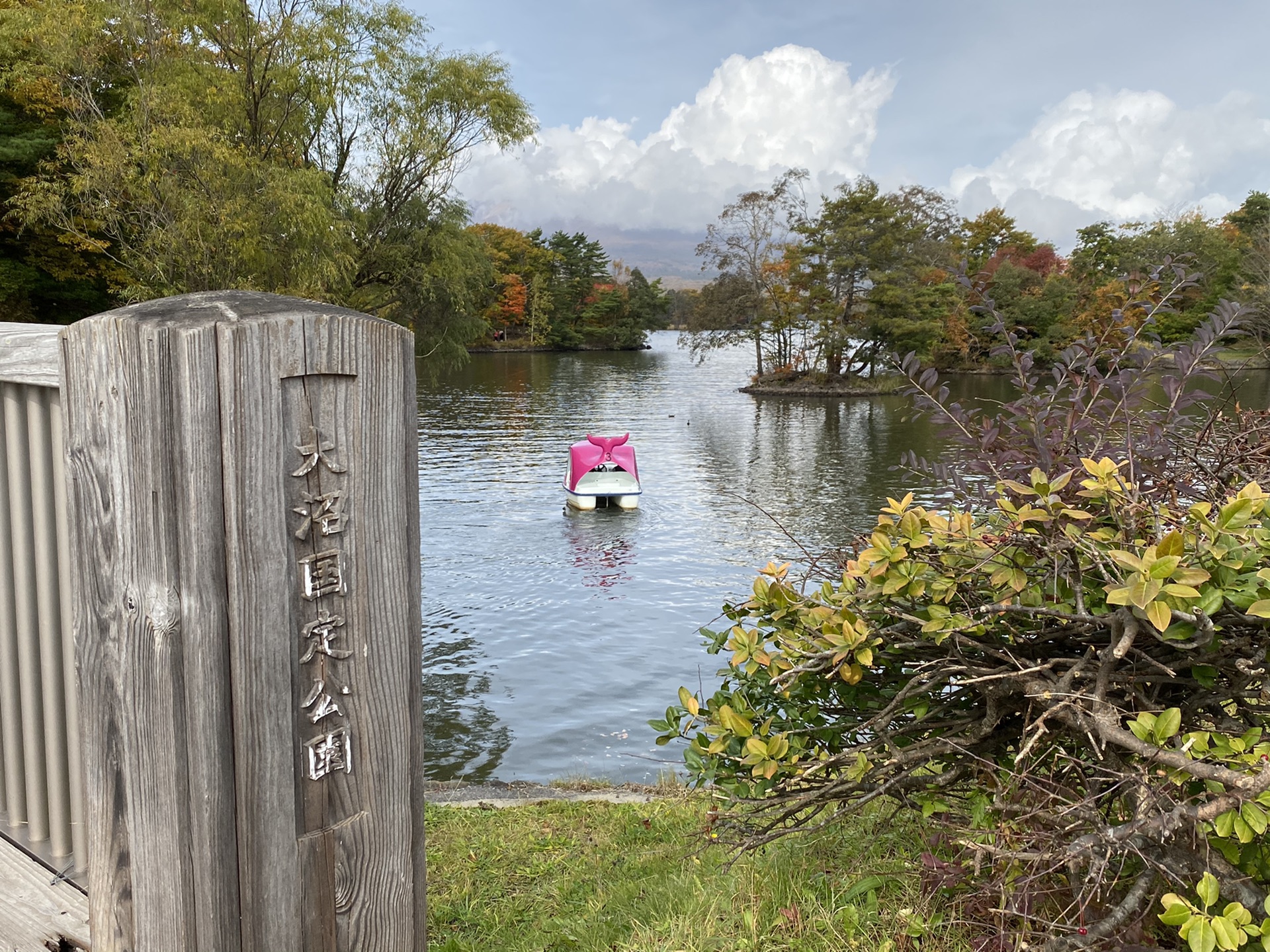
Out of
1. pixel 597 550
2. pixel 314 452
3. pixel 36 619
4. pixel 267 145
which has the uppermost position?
pixel 267 145

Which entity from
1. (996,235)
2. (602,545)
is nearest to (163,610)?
(602,545)

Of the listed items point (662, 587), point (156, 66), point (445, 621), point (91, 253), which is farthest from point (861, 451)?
point (91, 253)

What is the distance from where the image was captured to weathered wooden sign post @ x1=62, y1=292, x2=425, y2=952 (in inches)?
59.2

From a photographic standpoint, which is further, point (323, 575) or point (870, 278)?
point (870, 278)

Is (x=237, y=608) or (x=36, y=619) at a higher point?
(x=237, y=608)

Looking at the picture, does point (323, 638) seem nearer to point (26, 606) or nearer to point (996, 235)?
point (26, 606)

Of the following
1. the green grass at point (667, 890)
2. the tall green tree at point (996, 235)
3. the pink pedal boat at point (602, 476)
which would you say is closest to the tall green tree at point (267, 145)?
the pink pedal boat at point (602, 476)

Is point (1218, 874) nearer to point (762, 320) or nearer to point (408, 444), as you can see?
point (408, 444)

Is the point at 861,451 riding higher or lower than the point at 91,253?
lower

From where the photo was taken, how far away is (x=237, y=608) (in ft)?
5.02

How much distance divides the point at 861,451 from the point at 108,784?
21.6 m

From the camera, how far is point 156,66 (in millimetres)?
15234

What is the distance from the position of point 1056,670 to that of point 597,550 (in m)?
11.5

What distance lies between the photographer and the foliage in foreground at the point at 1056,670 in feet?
5.12
